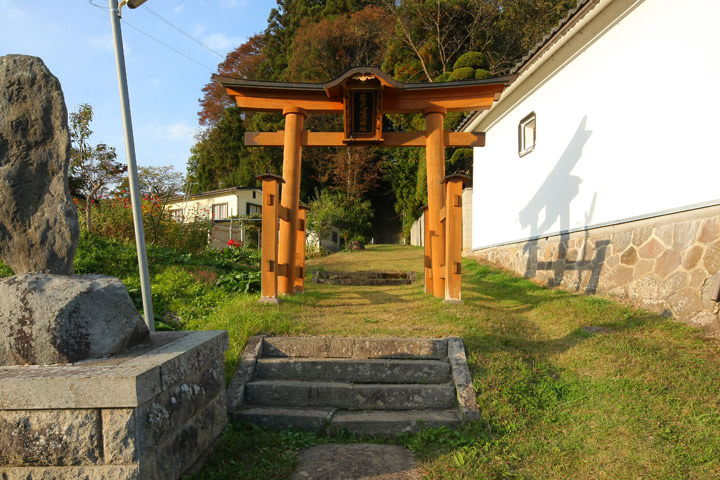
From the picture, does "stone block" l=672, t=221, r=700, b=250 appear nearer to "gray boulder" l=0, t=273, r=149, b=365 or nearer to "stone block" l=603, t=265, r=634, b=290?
"stone block" l=603, t=265, r=634, b=290

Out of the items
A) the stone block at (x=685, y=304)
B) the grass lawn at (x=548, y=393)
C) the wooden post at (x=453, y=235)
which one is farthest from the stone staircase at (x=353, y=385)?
the stone block at (x=685, y=304)

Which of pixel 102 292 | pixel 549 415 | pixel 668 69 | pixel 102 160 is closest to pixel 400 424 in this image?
pixel 549 415

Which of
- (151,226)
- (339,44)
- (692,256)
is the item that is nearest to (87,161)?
(151,226)

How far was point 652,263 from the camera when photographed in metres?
5.63

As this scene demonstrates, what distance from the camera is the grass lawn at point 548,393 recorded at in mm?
2885

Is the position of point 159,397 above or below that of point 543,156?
below

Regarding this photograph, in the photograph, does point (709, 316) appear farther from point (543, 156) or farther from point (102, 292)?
point (102, 292)

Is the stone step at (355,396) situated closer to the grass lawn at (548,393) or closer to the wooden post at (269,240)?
the grass lawn at (548,393)

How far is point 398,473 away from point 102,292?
2.08 m

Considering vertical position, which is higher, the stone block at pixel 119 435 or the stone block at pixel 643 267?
the stone block at pixel 643 267

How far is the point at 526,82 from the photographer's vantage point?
9.09 m

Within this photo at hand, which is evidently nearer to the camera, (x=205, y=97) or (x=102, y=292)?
(x=102, y=292)

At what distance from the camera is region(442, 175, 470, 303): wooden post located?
5836mm

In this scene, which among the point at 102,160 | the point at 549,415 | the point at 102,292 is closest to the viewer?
the point at 102,292
